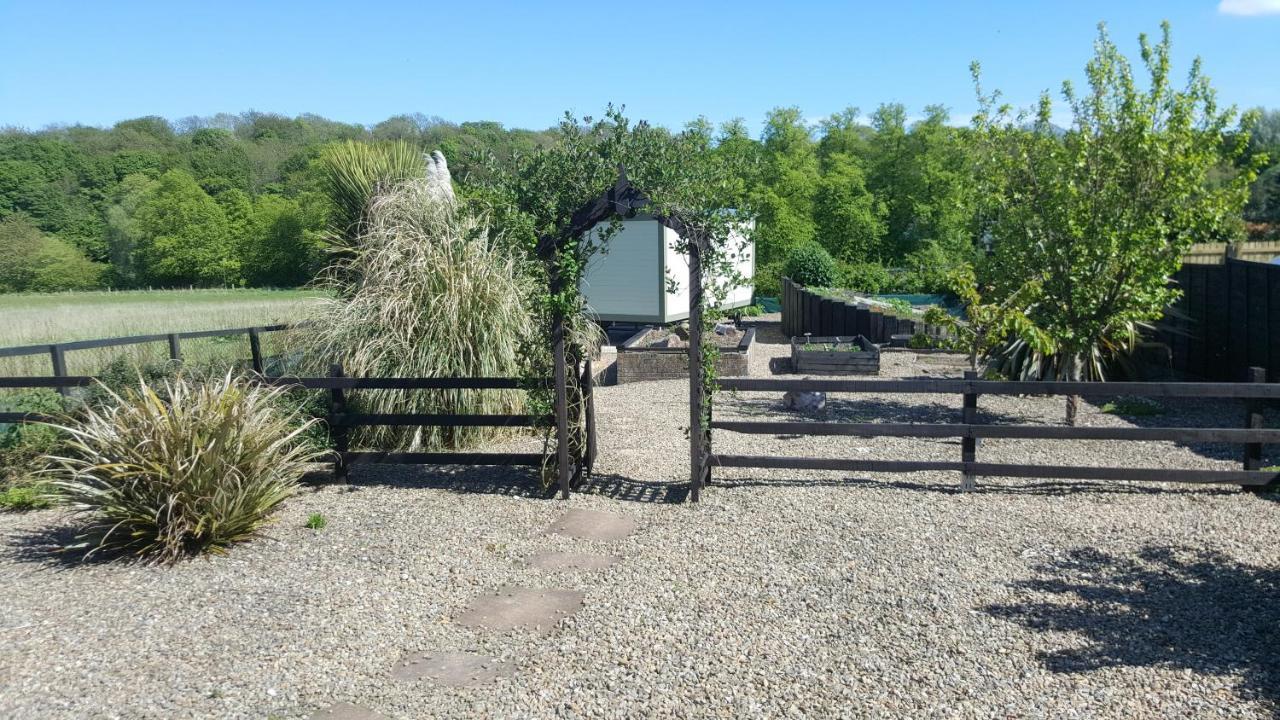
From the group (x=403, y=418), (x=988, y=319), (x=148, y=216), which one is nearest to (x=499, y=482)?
(x=403, y=418)

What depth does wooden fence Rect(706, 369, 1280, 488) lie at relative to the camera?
603 centimetres

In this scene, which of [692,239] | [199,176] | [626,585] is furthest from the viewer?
[199,176]

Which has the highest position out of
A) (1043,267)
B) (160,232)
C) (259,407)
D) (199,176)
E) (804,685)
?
(199,176)

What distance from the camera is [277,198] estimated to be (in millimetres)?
53594

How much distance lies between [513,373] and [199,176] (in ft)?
195

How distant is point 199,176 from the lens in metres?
57.5

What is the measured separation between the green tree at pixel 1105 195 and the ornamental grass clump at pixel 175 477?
7.34 meters

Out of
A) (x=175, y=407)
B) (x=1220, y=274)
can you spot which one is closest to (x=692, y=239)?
(x=175, y=407)

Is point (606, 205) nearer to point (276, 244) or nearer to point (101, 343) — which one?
point (101, 343)

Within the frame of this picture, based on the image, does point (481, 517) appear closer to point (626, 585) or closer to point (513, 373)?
point (626, 585)

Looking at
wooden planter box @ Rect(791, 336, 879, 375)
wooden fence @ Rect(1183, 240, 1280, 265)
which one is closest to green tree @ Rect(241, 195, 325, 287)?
wooden planter box @ Rect(791, 336, 879, 375)

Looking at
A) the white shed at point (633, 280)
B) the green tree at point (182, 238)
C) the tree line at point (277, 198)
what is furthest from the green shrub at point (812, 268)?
the green tree at point (182, 238)

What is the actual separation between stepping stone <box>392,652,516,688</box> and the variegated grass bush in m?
3.84

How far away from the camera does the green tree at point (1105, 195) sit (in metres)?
7.75
